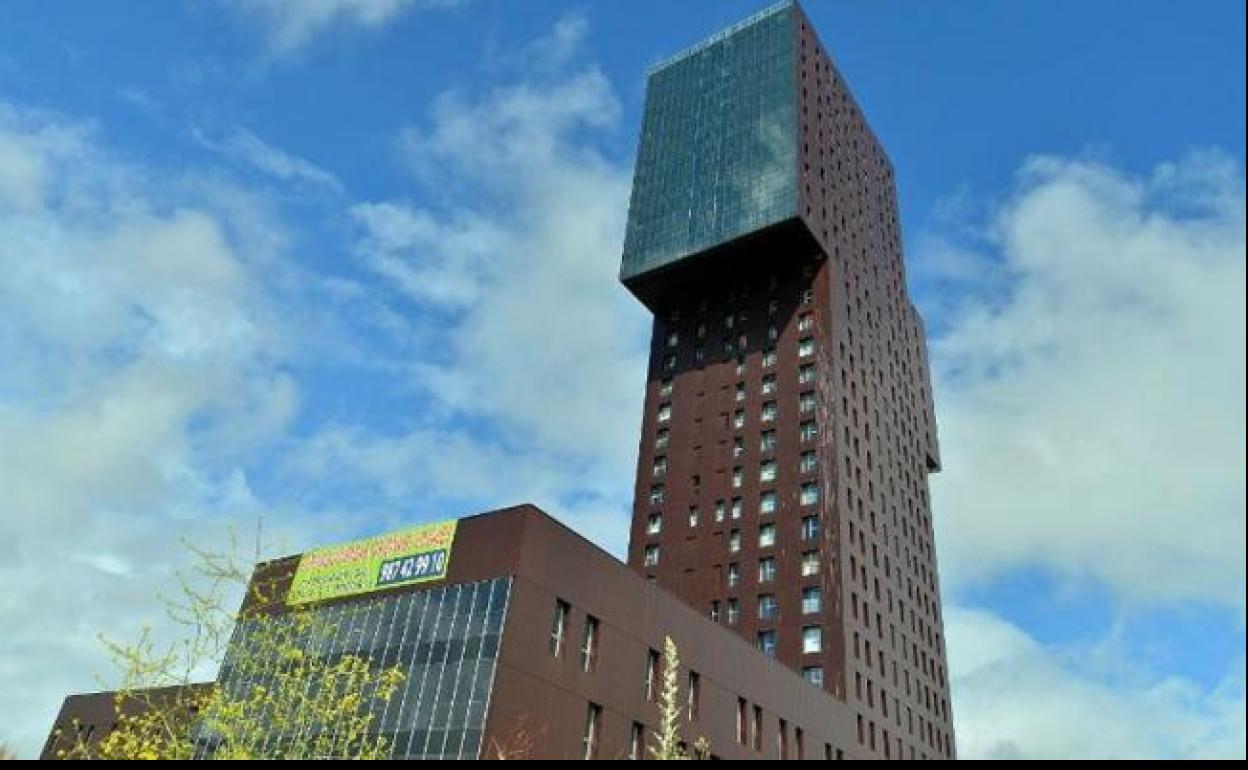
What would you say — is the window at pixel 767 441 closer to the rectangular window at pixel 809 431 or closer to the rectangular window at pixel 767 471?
the rectangular window at pixel 767 471

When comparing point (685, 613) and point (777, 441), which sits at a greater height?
point (777, 441)

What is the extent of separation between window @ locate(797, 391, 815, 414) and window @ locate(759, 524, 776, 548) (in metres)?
11.2

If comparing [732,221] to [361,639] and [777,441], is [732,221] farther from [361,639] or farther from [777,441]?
[361,639]

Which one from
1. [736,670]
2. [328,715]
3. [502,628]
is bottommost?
[328,715]

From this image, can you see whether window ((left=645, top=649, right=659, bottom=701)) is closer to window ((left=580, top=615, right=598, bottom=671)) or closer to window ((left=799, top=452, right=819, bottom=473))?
window ((left=580, top=615, right=598, bottom=671))

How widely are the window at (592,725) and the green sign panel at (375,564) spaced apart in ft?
30.1

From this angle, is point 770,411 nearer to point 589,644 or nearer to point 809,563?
point 809,563

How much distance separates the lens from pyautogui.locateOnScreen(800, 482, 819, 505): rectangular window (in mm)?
81875

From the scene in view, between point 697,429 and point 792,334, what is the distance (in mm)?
12845

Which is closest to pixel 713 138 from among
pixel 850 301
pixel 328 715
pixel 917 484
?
pixel 850 301

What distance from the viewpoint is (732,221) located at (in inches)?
3853

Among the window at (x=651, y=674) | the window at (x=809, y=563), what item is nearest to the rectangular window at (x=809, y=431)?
the window at (x=809, y=563)

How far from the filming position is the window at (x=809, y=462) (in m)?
83.4

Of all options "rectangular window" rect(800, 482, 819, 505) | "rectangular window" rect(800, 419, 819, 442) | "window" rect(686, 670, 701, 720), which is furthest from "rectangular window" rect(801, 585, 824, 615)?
"window" rect(686, 670, 701, 720)
